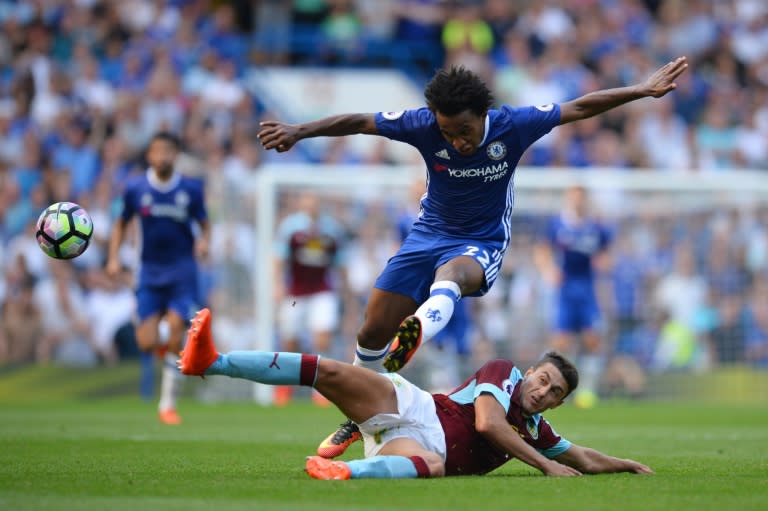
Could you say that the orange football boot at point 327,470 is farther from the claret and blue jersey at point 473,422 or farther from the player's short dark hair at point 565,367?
the player's short dark hair at point 565,367

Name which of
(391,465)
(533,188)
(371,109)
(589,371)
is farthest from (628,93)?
(371,109)

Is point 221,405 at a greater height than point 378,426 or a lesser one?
lesser

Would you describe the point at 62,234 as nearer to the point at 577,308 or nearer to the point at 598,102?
the point at 598,102

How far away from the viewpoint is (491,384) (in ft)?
24.1

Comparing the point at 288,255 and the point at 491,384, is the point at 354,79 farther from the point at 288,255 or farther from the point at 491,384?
the point at 491,384

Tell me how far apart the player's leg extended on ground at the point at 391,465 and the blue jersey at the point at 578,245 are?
35.4 ft

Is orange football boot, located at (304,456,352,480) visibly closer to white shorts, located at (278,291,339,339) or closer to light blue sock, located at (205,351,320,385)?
light blue sock, located at (205,351,320,385)

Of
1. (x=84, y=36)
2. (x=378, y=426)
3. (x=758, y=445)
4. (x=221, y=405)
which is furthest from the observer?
(x=84, y=36)

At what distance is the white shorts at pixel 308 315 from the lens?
18.1 meters

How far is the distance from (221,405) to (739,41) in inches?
538

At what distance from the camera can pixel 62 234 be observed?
32.0 ft

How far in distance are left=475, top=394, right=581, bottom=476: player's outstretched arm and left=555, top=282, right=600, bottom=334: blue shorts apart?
10737 millimetres

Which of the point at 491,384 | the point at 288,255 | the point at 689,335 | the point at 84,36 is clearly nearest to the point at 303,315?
the point at 288,255

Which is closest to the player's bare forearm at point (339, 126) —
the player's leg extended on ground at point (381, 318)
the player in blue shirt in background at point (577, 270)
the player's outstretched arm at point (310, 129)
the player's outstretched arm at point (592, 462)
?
the player's outstretched arm at point (310, 129)
